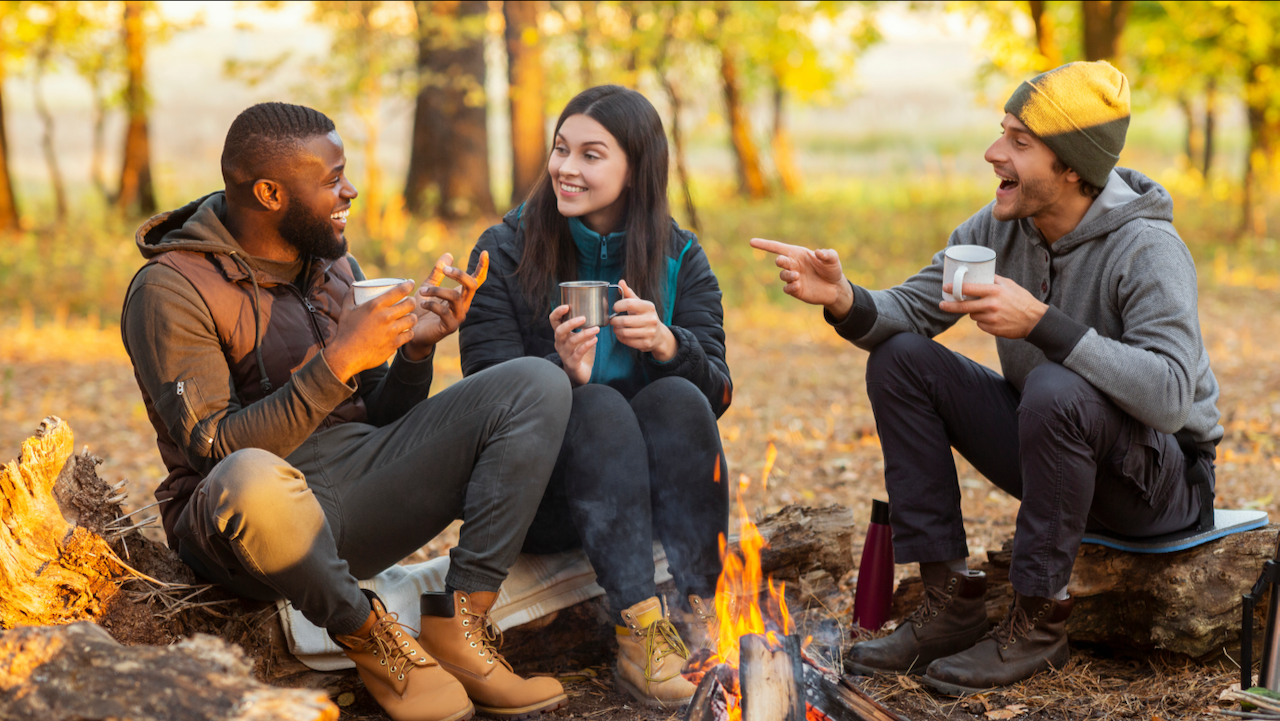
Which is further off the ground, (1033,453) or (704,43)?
(704,43)

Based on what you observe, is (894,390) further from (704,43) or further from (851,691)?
(704,43)

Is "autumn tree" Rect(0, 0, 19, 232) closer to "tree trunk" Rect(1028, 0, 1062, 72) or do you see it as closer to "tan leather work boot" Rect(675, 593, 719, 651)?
"tree trunk" Rect(1028, 0, 1062, 72)

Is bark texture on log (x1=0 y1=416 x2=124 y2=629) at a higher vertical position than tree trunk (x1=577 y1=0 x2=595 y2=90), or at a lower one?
lower

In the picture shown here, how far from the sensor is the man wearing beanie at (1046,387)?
2734 millimetres

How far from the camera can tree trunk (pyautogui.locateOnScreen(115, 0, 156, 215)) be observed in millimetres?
14094

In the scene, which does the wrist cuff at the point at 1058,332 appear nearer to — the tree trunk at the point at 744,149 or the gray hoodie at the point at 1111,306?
the gray hoodie at the point at 1111,306

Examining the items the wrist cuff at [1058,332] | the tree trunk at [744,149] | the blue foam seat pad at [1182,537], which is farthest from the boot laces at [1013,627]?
the tree trunk at [744,149]

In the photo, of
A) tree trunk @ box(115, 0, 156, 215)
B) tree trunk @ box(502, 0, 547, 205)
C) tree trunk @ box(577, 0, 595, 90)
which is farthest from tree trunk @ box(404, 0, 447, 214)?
tree trunk @ box(115, 0, 156, 215)

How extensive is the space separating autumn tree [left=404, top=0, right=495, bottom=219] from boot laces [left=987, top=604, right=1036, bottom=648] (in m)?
10.6

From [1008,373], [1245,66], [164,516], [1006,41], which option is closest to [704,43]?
[1006,41]

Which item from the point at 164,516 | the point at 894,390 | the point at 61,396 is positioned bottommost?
the point at 61,396

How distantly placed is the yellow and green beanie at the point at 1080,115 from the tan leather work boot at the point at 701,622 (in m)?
1.70

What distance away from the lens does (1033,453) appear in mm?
2752

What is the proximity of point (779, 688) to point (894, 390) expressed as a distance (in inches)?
41.3
